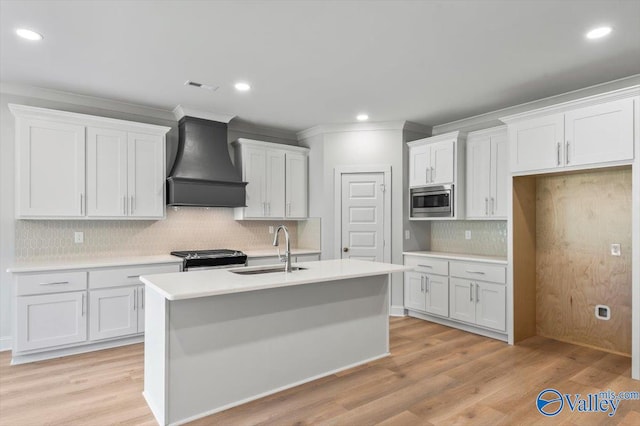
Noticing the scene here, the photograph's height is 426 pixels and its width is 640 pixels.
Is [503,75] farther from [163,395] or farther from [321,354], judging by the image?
[163,395]

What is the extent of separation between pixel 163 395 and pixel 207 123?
3.37 metres

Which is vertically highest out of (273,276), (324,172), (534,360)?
(324,172)

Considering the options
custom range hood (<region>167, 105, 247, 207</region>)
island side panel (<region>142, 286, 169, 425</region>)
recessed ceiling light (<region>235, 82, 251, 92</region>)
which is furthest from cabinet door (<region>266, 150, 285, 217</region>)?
island side panel (<region>142, 286, 169, 425</region>)

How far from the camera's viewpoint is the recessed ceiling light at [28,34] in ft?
8.98

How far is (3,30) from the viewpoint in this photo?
2.74 meters

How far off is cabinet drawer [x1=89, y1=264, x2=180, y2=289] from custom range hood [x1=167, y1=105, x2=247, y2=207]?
83 cm

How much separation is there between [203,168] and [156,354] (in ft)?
8.65

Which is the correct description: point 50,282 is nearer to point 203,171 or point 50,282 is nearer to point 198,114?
point 203,171

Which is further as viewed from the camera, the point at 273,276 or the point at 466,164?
→ the point at 466,164

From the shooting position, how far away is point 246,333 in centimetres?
279

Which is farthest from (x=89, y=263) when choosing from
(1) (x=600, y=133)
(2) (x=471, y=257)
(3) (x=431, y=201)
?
(1) (x=600, y=133)

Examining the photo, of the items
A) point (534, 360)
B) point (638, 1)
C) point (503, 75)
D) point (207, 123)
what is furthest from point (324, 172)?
point (638, 1)

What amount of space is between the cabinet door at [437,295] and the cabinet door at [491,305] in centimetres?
42

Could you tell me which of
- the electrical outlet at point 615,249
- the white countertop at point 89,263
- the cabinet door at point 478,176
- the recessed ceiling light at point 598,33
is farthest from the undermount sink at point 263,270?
the electrical outlet at point 615,249
